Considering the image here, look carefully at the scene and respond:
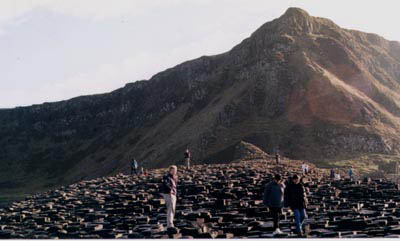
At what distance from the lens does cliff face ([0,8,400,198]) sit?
267 ft

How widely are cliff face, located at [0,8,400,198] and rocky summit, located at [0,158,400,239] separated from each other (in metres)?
34.2

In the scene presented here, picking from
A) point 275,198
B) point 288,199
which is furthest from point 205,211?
point 288,199

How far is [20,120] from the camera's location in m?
166

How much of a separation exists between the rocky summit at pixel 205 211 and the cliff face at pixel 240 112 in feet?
112

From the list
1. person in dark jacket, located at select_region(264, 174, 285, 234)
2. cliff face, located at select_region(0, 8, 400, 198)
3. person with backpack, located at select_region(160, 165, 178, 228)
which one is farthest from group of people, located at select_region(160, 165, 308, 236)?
cliff face, located at select_region(0, 8, 400, 198)

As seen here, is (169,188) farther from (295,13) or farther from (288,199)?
(295,13)

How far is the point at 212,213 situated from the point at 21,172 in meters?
116

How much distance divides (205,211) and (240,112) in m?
62.7

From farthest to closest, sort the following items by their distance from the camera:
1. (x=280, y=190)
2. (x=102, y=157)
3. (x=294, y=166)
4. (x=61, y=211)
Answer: (x=102, y=157) < (x=294, y=166) < (x=61, y=211) < (x=280, y=190)

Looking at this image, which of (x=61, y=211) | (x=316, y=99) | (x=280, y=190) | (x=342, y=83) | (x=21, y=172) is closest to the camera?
(x=280, y=190)

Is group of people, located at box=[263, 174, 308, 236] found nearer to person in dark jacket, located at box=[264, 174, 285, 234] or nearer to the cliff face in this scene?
person in dark jacket, located at box=[264, 174, 285, 234]

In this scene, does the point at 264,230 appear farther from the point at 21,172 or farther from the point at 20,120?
the point at 20,120

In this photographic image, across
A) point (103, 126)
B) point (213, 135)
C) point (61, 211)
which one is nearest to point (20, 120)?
point (103, 126)

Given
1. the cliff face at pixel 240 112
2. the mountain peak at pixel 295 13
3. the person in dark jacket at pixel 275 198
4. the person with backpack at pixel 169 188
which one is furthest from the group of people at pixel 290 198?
the mountain peak at pixel 295 13
